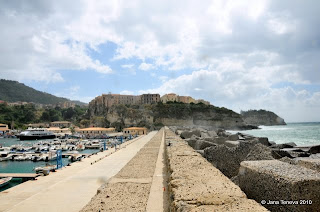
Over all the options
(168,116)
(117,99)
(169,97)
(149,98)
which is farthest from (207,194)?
(169,97)

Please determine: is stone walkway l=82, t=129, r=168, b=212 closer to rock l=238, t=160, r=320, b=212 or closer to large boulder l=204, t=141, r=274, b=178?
large boulder l=204, t=141, r=274, b=178

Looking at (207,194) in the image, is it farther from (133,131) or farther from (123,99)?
(123,99)

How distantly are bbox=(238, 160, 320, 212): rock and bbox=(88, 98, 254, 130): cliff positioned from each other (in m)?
93.5

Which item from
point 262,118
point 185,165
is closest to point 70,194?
point 185,165

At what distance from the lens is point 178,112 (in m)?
104

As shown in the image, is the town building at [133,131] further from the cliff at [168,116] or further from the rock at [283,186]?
the rock at [283,186]

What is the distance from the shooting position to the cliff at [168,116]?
323 ft

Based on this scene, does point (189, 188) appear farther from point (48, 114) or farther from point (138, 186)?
point (48, 114)

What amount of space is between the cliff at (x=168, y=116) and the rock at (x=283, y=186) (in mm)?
93529

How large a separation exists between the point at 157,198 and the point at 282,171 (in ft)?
14.1

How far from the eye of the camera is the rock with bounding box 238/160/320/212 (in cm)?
295

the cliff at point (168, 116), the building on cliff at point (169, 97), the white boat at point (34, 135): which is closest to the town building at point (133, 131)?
the cliff at point (168, 116)

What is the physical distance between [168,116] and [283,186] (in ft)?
322

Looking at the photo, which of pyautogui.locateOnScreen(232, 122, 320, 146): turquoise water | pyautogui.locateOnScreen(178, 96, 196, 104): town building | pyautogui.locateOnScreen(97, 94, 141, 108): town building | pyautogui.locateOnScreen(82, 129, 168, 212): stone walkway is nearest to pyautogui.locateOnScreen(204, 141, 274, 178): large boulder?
pyautogui.locateOnScreen(82, 129, 168, 212): stone walkway
